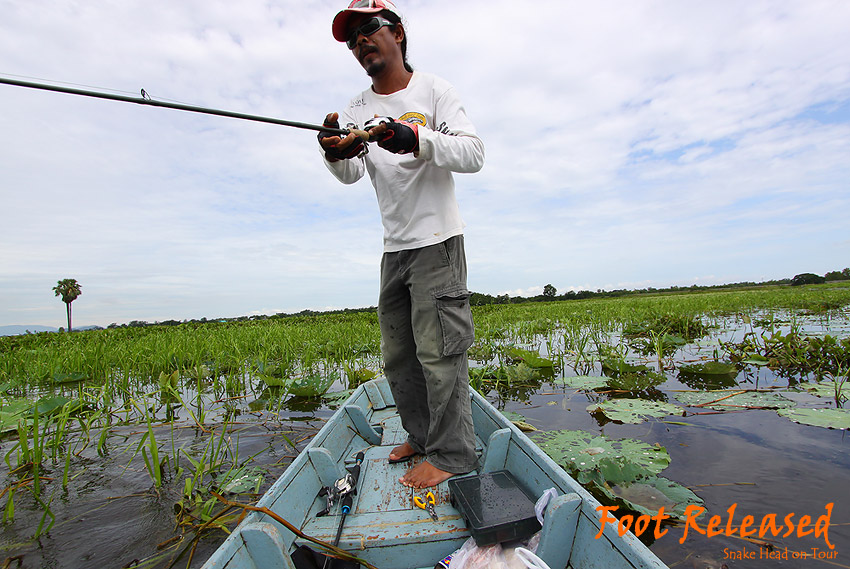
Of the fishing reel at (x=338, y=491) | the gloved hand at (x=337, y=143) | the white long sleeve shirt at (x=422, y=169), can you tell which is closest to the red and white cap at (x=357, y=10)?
the white long sleeve shirt at (x=422, y=169)

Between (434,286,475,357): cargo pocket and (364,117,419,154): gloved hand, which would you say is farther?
(434,286,475,357): cargo pocket

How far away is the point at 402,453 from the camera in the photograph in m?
2.14

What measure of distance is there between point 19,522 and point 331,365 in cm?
361

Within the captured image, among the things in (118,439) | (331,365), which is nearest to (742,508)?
(118,439)

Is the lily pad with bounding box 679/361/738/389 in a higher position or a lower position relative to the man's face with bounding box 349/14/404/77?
lower

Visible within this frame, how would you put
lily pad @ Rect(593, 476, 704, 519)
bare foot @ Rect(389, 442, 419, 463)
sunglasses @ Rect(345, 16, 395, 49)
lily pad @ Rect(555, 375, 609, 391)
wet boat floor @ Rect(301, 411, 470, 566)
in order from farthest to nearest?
lily pad @ Rect(555, 375, 609, 391), bare foot @ Rect(389, 442, 419, 463), sunglasses @ Rect(345, 16, 395, 49), lily pad @ Rect(593, 476, 704, 519), wet boat floor @ Rect(301, 411, 470, 566)

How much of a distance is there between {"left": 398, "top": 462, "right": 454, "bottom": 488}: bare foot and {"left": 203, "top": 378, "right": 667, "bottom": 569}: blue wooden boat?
3 cm

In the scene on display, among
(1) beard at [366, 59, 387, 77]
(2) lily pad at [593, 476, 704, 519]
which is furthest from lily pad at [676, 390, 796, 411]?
(1) beard at [366, 59, 387, 77]

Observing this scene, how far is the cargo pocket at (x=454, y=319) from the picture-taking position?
183cm

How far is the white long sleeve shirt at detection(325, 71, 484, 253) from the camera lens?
1.91m

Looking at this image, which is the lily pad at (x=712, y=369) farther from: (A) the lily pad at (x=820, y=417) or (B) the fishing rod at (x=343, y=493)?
(B) the fishing rod at (x=343, y=493)

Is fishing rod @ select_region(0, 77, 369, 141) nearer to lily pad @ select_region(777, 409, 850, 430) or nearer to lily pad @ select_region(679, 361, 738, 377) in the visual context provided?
lily pad @ select_region(777, 409, 850, 430)

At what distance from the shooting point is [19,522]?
6.12 feet

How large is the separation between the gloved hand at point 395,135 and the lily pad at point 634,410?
239cm
